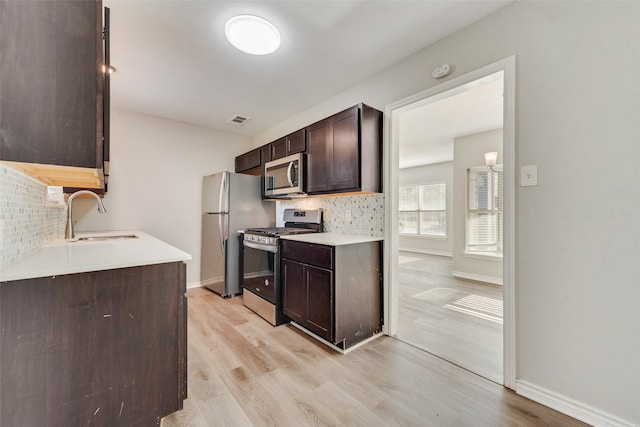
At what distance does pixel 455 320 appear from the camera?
2.75 m

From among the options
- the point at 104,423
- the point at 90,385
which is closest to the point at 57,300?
the point at 90,385

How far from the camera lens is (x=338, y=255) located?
6.96 feet

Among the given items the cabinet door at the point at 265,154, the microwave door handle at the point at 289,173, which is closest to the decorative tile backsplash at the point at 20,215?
the microwave door handle at the point at 289,173

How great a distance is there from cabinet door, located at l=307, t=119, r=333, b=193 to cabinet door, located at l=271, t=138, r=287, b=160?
1.55 feet

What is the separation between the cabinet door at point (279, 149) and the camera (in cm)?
324

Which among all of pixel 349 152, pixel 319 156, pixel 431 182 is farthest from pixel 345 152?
pixel 431 182

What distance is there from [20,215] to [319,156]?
2157 millimetres

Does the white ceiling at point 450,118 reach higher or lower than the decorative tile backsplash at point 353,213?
higher

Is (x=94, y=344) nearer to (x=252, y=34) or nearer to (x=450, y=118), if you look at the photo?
(x=252, y=34)

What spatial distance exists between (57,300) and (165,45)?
2.03 metres

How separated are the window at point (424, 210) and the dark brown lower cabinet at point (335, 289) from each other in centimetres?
536

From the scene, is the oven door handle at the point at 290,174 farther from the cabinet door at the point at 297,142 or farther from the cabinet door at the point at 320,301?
the cabinet door at the point at 320,301

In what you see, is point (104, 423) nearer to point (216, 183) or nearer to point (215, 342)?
point (215, 342)

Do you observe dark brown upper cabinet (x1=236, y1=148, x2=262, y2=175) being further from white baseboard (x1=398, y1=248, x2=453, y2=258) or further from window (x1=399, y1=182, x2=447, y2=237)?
white baseboard (x1=398, y1=248, x2=453, y2=258)
